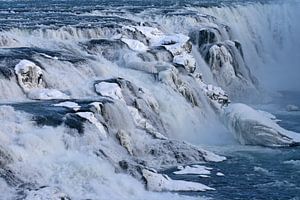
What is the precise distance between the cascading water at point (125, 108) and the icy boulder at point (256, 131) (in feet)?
0.10

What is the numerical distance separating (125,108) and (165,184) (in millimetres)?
3862

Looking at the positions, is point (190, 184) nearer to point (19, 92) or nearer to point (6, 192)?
point (6, 192)

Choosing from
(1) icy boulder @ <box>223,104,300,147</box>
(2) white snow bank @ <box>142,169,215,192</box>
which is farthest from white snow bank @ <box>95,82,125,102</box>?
(2) white snow bank @ <box>142,169,215,192</box>

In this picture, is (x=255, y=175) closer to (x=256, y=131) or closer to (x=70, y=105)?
(x=256, y=131)

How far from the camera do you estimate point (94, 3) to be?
42.0 m

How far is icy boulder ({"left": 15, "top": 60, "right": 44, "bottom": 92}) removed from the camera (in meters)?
20.5

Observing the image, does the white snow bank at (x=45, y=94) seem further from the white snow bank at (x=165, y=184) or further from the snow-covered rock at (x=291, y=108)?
the snow-covered rock at (x=291, y=108)

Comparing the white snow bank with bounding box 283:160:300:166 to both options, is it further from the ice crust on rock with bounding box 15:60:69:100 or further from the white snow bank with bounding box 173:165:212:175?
the ice crust on rock with bounding box 15:60:69:100

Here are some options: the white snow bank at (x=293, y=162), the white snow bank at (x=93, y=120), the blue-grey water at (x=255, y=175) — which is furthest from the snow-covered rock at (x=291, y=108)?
the white snow bank at (x=93, y=120)

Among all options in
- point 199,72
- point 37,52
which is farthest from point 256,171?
point 199,72

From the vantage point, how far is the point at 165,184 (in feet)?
55.4

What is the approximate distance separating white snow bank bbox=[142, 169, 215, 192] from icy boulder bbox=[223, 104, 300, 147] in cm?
541

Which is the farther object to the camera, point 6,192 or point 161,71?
point 161,71

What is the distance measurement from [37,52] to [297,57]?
23.8m
